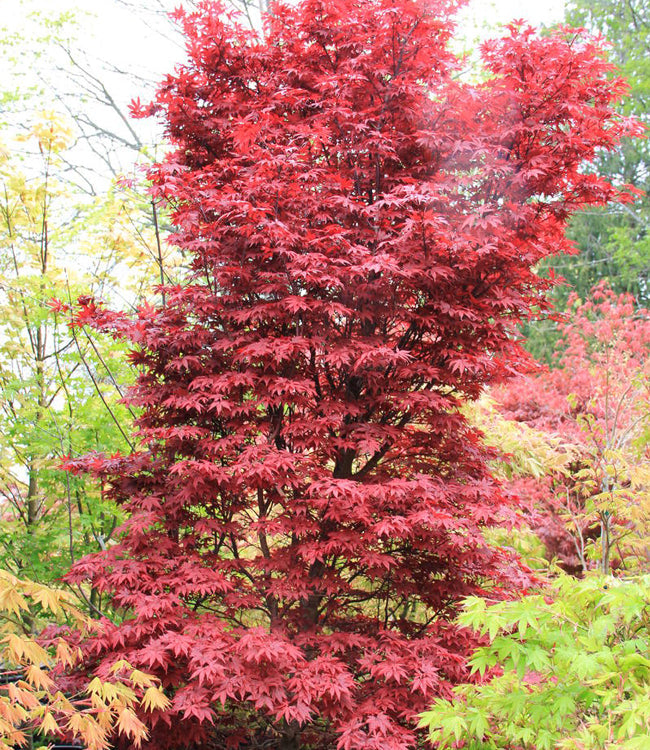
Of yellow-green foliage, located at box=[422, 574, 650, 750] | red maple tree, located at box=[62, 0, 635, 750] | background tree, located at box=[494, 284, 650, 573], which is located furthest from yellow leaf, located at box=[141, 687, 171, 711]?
background tree, located at box=[494, 284, 650, 573]

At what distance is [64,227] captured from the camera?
6.05 meters

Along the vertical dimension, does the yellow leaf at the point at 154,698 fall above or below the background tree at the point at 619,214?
below

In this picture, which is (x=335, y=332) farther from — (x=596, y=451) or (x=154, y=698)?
(x=596, y=451)

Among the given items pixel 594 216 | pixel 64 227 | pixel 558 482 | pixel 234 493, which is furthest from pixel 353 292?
pixel 594 216

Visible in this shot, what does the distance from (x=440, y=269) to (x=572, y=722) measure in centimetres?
225

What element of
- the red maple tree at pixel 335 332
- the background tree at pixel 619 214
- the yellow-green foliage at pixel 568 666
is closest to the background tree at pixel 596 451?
the red maple tree at pixel 335 332

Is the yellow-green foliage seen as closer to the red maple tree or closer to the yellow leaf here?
the red maple tree

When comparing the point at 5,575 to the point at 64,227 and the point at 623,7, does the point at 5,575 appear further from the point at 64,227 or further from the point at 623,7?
the point at 623,7

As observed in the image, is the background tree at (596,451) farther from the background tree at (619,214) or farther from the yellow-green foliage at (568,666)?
the background tree at (619,214)

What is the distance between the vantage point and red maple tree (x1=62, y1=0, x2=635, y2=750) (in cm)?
359

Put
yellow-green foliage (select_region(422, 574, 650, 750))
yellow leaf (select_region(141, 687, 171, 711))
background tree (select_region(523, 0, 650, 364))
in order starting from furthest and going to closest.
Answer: background tree (select_region(523, 0, 650, 364)) < yellow leaf (select_region(141, 687, 171, 711)) < yellow-green foliage (select_region(422, 574, 650, 750))

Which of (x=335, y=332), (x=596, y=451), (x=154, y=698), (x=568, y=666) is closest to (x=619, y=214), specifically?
(x=596, y=451)

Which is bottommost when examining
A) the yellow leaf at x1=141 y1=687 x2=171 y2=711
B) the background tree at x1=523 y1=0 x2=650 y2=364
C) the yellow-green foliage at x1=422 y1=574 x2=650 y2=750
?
the yellow leaf at x1=141 y1=687 x2=171 y2=711

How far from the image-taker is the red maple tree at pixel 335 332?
3586 mm
